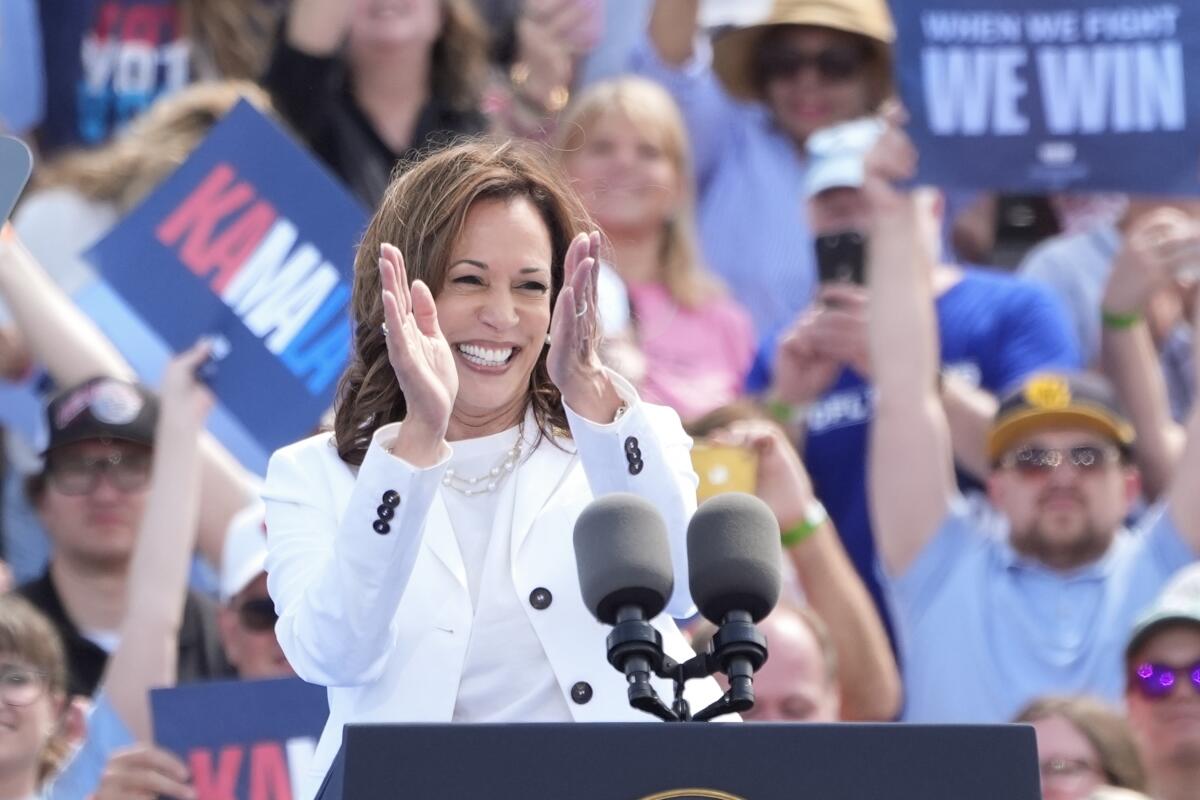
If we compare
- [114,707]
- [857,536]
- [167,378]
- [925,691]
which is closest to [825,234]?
[857,536]

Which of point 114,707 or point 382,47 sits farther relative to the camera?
point 382,47

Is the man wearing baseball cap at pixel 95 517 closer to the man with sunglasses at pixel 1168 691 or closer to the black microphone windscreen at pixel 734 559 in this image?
the man with sunglasses at pixel 1168 691

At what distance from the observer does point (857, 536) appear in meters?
6.32

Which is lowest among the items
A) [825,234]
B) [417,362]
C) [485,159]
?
[417,362]

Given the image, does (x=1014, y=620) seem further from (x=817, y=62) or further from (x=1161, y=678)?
(x=817, y=62)

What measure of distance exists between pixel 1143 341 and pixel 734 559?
14.2ft

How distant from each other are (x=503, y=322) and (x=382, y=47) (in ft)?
13.0

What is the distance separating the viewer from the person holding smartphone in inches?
247

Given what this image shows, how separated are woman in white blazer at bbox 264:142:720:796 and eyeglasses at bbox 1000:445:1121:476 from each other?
2645 millimetres

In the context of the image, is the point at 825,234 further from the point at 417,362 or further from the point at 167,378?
the point at 417,362

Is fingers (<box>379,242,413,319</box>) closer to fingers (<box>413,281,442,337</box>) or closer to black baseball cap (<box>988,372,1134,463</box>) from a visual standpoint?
fingers (<box>413,281,442,337</box>)

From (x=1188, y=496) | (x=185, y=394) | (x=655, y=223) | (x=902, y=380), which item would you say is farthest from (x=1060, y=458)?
(x=185, y=394)

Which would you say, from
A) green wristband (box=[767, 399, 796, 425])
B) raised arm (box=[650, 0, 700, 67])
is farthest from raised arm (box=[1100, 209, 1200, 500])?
raised arm (box=[650, 0, 700, 67])

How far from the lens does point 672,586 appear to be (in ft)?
8.57
